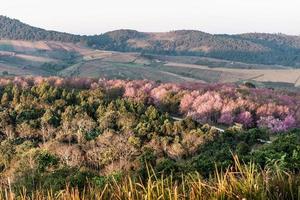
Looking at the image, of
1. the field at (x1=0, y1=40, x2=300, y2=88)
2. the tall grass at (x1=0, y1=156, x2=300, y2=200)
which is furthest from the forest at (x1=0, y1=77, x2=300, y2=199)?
the field at (x1=0, y1=40, x2=300, y2=88)

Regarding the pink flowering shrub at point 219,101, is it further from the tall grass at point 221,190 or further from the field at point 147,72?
the tall grass at point 221,190

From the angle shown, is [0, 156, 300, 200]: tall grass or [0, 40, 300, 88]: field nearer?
[0, 156, 300, 200]: tall grass

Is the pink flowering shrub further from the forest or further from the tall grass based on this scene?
the tall grass

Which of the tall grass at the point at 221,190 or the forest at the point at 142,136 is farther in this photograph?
the forest at the point at 142,136

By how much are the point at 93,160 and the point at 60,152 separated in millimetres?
3547

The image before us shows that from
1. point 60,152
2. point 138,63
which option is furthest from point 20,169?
point 138,63

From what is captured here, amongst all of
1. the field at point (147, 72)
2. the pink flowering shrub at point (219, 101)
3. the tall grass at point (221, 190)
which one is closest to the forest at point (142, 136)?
the tall grass at point (221, 190)

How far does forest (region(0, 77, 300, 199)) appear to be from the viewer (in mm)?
17438

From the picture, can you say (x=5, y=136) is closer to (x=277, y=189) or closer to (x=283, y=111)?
(x=283, y=111)

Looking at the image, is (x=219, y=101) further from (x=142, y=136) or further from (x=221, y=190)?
(x=221, y=190)

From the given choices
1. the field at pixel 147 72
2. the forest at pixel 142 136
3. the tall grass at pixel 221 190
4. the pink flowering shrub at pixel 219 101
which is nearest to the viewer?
the tall grass at pixel 221 190

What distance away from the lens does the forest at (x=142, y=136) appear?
17.4 metres

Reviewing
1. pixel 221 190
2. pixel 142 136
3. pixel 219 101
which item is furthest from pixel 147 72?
pixel 221 190

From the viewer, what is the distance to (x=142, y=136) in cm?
5572
